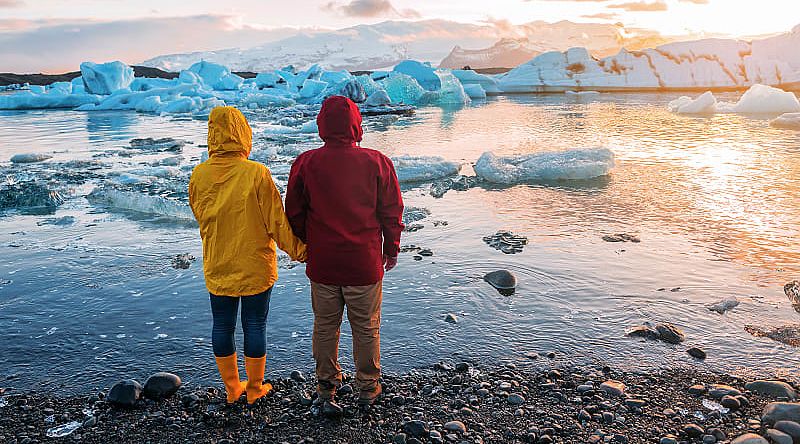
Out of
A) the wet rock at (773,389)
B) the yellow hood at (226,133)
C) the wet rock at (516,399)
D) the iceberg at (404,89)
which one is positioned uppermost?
the iceberg at (404,89)

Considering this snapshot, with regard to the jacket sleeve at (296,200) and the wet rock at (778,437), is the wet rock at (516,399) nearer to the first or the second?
the wet rock at (778,437)

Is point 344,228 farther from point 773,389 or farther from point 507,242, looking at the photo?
point 507,242

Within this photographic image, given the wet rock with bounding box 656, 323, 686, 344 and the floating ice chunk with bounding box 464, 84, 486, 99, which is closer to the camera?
the wet rock with bounding box 656, 323, 686, 344

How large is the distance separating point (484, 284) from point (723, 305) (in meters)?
1.65

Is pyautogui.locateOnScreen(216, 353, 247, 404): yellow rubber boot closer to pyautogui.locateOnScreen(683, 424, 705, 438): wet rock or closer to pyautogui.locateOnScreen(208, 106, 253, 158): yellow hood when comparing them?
pyautogui.locateOnScreen(208, 106, 253, 158): yellow hood

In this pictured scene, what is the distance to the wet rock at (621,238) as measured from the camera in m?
5.57

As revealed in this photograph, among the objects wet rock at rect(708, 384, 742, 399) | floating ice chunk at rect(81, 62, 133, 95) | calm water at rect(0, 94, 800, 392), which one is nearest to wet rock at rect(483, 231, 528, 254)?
calm water at rect(0, 94, 800, 392)

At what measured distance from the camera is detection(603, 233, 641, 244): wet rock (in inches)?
219

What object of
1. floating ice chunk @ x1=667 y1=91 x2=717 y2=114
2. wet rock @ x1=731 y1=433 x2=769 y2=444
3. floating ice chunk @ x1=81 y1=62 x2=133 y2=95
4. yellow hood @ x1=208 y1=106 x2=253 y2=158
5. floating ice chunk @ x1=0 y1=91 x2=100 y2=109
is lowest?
wet rock @ x1=731 y1=433 x2=769 y2=444

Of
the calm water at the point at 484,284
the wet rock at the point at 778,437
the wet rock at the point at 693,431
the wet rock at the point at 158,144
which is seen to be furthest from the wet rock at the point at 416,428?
the wet rock at the point at 158,144

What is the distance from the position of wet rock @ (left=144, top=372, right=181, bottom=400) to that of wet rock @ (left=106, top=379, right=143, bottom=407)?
5cm

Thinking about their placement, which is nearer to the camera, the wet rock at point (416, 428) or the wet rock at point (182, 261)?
the wet rock at point (416, 428)

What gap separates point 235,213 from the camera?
272cm

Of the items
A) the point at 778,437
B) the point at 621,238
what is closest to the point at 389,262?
the point at 778,437
